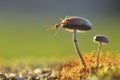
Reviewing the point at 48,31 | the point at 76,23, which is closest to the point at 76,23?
the point at 76,23

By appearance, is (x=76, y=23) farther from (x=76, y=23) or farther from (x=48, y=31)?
(x=48, y=31)

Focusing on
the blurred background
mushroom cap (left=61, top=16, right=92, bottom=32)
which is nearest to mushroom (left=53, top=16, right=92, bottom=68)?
mushroom cap (left=61, top=16, right=92, bottom=32)

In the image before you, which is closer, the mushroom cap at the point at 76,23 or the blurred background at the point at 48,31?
the mushroom cap at the point at 76,23

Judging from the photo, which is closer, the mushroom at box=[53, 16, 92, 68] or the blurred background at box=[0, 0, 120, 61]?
the mushroom at box=[53, 16, 92, 68]

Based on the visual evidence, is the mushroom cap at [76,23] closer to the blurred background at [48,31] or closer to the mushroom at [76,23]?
the mushroom at [76,23]

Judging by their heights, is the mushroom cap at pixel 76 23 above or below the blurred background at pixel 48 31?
below

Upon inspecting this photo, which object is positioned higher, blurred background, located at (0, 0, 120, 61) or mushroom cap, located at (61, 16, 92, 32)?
blurred background, located at (0, 0, 120, 61)

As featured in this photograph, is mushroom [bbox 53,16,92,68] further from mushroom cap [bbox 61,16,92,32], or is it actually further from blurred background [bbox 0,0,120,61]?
blurred background [bbox 0,0,120,61]

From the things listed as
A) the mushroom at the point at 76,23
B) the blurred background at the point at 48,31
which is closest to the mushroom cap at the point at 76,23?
the mushroom at the point at 76,23
